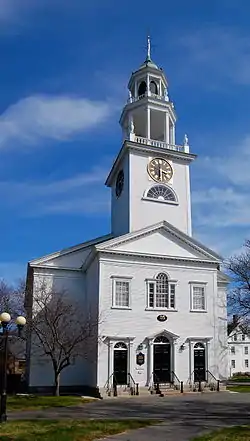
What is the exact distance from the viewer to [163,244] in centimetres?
3278

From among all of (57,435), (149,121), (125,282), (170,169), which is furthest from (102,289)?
(57,435)

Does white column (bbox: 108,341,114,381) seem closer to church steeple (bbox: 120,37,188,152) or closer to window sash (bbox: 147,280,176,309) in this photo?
window sash (bbox: 147,280,176,309)

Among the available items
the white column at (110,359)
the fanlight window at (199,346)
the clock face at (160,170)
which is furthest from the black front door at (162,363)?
the clock face at (160,170)

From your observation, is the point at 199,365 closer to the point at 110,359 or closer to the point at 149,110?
the point at 110,359

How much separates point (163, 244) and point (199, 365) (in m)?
8.32

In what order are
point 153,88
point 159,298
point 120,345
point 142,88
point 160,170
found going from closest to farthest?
point 120,345
point 159,298
point 160,170
point 153,88
point 142,88

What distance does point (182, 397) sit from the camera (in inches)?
1067

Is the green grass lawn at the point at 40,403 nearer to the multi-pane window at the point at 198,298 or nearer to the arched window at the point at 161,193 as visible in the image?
the multi-pane window at the point at 198,298

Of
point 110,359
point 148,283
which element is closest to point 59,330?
point 110,359

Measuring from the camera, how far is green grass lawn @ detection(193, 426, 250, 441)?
1272 centimetres

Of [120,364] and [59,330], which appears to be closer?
[120,364]

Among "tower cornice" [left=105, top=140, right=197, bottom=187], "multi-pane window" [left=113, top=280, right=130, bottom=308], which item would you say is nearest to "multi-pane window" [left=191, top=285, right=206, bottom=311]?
"multi-pane window" [left=113, top=280, right=130, bottom=308]

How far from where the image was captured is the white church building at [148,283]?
3009 cm

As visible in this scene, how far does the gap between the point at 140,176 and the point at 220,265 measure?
8.82 m
